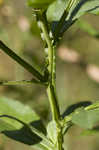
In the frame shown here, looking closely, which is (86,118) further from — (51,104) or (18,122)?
(18,122)

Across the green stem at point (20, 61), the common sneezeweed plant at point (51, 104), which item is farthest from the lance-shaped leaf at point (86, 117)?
the green stem at point (20, 61)

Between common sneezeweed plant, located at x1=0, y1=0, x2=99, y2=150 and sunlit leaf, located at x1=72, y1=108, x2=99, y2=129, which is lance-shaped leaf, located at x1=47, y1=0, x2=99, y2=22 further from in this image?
sunlit leaf, located at x1=72, y1=108, x2=99, y2=129

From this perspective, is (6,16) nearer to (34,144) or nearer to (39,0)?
(34,144)

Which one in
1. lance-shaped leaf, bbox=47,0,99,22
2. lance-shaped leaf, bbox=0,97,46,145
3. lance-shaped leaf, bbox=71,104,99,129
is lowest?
lance-shaped leaf, bbox=0,97,46,145

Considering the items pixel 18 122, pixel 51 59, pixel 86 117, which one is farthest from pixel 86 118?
pixel 18 122

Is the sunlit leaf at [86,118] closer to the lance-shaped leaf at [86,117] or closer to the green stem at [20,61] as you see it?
the lance-shaped leaf at [86,117]

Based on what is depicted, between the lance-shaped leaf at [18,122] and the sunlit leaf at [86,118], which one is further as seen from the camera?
the lance-shaped leaf at [18,122]

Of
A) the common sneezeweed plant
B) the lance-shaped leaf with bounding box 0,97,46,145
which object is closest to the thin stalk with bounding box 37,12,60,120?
the common sneezeweed plant

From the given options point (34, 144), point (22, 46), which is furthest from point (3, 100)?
point (22, 46)
